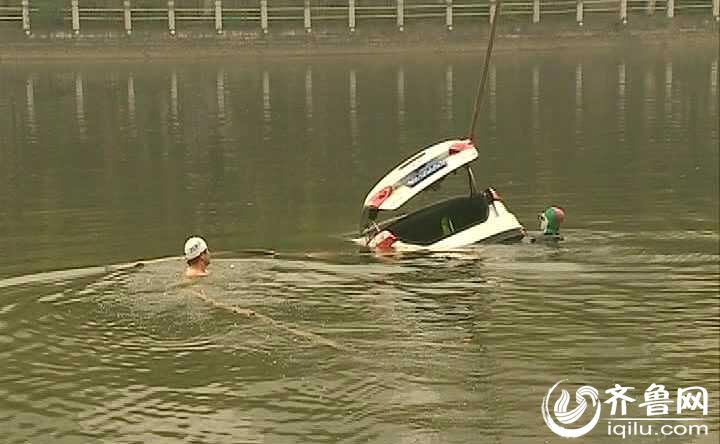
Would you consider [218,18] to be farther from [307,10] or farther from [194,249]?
[194,249]

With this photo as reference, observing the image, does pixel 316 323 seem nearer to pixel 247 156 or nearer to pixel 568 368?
pixel 568 368

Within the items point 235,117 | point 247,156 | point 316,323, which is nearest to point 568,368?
point 316,323

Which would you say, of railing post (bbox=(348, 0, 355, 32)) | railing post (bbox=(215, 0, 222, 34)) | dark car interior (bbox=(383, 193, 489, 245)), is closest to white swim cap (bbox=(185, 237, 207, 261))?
dark car interior (bbox=(383, 193, 489, 245))

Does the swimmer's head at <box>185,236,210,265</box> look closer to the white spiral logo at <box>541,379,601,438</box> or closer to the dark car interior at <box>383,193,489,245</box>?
the dark car interior at <box>383,193,489,245</box>

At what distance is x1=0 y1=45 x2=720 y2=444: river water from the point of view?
403 inches

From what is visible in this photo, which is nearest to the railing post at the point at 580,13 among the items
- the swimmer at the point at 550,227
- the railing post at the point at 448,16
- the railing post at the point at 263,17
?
the railing post at the point at 448,16

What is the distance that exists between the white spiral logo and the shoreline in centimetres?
5288

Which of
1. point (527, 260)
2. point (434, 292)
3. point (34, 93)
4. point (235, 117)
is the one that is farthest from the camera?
point (34, 93)

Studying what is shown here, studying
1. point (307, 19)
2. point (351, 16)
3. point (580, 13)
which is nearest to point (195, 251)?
point (307, 19)

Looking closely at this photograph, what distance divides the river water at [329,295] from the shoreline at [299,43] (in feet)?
96.3

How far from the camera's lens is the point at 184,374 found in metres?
11.2

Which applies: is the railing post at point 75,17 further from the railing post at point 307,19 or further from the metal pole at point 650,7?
the metal pole at point 650,7

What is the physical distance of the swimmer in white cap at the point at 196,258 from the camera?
14305 mm

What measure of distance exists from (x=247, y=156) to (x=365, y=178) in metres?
5.38
